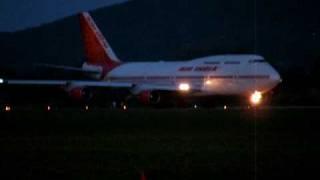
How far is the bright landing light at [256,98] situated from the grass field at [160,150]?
90.3 ft

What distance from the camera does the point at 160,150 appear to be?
22.7 m

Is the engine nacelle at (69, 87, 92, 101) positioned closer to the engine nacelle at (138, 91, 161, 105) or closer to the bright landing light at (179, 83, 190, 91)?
the engine nacelle at (138, 91, 161, 105)

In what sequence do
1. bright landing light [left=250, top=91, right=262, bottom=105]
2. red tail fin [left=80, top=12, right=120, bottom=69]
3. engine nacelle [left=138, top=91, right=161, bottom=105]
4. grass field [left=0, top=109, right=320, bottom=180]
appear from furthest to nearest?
red tail fin [left=80, top=12, right=120, bottom=69], bright landing light [left=250, top=91, right=262, bottom=105], engine nacelle [left=138, top=91, right=161, bottom=105], grass field [left=0, top=109, right=320, bottom=180]

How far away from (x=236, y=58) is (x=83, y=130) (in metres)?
34.5

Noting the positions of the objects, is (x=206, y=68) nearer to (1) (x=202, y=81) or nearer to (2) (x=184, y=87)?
(1) (x=202, y=81)

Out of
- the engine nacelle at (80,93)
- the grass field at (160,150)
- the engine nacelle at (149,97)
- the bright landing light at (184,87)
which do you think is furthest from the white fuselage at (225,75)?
the grass field at (160,150)

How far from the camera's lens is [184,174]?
57.0 feet

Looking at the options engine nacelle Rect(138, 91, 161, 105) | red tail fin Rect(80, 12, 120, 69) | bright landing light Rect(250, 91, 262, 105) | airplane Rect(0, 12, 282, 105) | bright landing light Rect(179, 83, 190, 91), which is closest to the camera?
engine nacelle Rect(138, 91, 161, 105)

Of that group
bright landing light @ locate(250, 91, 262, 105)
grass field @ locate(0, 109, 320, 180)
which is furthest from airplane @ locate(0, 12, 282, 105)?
grass field @ locate(0, 109, 320, 180)

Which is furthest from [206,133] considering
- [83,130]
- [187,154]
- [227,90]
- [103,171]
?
[227,90]

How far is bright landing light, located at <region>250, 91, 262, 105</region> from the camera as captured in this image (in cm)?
6419

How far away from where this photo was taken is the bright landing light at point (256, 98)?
6419cm

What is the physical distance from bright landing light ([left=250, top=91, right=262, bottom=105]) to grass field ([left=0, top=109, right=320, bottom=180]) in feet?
90.3

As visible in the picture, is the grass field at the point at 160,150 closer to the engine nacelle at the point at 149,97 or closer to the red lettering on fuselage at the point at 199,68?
the engine nacelle at the point at 149,97
